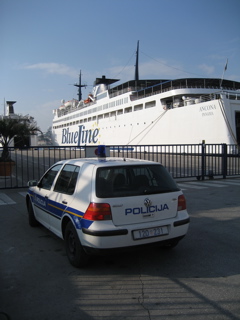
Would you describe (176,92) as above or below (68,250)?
above

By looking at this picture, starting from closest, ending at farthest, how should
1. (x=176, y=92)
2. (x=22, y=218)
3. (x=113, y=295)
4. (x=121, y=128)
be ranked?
(x=113, y=295) < (x=22, y=218) < (x=176, y=92) < (x=121, y=128)

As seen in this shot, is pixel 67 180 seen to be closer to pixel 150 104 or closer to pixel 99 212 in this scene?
pixel 99 212

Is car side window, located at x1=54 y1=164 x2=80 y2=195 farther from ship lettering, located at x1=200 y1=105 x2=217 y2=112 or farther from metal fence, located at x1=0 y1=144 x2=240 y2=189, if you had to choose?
ship lettering, located at x1=200 y1=105 x2=217 y2=112

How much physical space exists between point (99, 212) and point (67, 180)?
3.45 feet

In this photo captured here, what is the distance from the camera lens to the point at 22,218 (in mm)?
6105

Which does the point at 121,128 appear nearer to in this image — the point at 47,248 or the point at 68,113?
the point at 68,113

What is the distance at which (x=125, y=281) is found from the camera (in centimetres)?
326

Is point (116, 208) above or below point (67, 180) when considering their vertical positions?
below

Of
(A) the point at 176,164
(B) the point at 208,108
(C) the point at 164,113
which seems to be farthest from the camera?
(C) the point at 164,113

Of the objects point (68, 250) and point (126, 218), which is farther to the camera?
point (68, 250)

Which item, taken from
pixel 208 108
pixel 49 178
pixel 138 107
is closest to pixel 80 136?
pixel 138 107

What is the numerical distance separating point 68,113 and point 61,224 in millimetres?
53641

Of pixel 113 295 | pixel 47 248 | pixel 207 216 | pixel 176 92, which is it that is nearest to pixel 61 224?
pixel 47 248

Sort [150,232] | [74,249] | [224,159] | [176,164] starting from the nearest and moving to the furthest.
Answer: [150,232] < [74,249] < [176,164] < [224,159]
